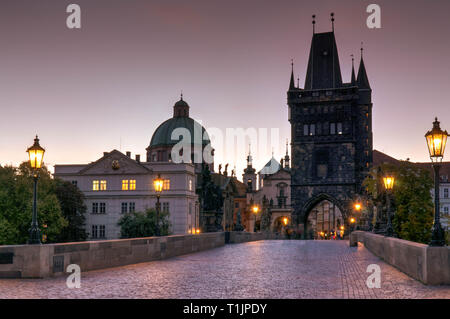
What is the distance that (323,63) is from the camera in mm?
84875

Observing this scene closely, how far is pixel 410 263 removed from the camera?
616 inches

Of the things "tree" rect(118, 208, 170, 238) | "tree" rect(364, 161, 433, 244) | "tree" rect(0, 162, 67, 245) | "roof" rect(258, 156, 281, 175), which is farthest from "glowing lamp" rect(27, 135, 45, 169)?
"roof" rect(258, 156, 281, 175)

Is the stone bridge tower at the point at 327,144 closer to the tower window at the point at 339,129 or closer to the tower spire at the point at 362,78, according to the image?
the tower window at the point at 339,129

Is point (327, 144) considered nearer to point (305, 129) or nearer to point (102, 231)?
point (305, 129)

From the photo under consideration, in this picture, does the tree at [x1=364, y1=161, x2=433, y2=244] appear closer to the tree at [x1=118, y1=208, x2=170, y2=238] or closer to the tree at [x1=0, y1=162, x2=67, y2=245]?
the tree at [x1=118, y1=208, x2=170, y2=238]

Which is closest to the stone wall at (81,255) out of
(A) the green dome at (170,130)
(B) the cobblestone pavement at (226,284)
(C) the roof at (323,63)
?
(B) the cobblestone pavement at (226,284)

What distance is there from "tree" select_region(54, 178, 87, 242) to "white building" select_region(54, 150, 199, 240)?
1044 cm

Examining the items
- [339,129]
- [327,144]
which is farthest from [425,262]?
[339,129]

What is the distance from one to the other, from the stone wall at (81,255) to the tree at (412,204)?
29.0 metres

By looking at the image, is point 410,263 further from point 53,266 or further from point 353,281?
point 53,266

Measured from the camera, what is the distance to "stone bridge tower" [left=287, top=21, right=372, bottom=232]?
79812 millimetres

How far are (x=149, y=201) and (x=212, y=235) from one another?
1989 inches

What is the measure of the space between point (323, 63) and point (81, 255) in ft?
238

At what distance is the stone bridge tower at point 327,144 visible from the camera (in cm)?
7981
